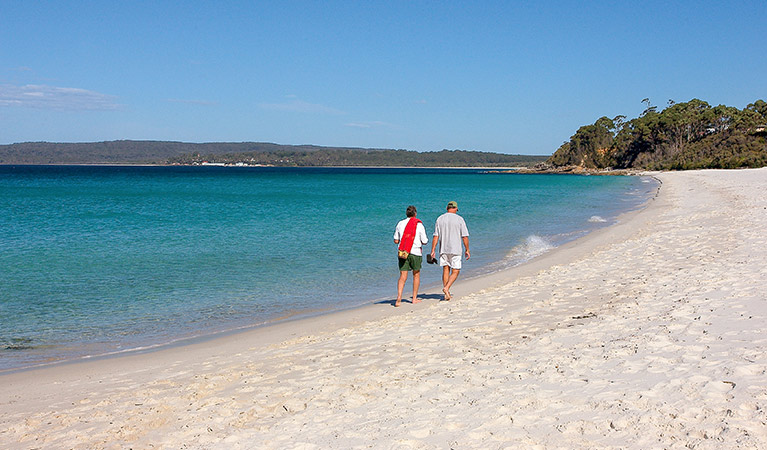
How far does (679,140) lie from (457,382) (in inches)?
4776

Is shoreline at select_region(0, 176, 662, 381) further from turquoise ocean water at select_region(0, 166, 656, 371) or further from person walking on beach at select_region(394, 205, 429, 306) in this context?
person walking on beach at select_region(394, 205, 429, 306)

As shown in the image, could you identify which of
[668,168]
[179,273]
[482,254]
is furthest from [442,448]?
[668,168]

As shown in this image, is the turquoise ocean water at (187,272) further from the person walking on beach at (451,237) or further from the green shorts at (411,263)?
the person walking on beach at (451,237)

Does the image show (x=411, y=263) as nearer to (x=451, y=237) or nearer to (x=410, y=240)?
(x=410, y=240)

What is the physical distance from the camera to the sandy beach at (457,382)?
4210 millimetres

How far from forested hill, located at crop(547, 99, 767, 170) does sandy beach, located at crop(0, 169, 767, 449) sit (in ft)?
249

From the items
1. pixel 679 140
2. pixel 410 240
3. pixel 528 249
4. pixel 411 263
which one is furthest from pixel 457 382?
pixel 679 140

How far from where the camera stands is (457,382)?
539 cm

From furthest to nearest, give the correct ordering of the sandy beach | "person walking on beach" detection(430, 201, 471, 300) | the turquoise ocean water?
"person walking on beach" detection(430, 201, 471, 300), the turquoise ocean water, the sandy beach

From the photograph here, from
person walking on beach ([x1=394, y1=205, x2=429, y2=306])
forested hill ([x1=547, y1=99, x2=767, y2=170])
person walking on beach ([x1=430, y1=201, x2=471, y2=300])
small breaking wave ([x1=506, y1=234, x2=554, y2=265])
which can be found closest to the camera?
person walking on beach ([x1=394, y1=205, x2=429, y2=306])

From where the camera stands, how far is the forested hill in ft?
283

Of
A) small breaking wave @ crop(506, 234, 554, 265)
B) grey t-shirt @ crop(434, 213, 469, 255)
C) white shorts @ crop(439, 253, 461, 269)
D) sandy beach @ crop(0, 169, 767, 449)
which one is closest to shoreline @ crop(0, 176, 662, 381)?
sandy beach @ crop(0, 169, 767, 449)

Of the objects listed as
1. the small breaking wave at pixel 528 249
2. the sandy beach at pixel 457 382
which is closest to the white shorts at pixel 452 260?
the sandy beach at pixel 457 382

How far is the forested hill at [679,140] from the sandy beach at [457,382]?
75.8m
